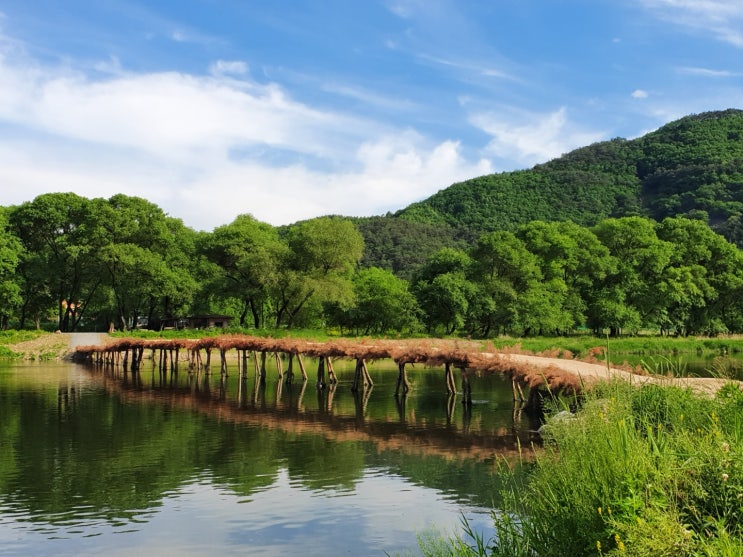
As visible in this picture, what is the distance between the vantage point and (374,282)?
76.7 meters

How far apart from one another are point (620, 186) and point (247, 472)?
11826 centimetres

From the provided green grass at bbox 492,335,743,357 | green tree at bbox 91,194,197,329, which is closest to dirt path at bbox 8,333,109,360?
green tree at bbox 91,194,197,329

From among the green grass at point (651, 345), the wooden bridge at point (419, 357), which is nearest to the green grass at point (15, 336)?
the wooden bridge at point (419, 357)

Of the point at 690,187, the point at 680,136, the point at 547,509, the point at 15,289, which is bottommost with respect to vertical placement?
the point at 547,509

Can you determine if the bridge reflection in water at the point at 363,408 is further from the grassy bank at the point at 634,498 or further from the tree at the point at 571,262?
the tree at the point at 571,262

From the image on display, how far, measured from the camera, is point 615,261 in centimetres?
6888

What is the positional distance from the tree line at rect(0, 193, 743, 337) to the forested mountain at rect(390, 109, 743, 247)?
31.5 meters

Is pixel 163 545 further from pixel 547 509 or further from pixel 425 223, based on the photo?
pixel 425 223

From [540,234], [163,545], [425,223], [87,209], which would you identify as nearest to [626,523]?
[163,545]

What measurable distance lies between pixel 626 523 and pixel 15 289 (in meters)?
65.4

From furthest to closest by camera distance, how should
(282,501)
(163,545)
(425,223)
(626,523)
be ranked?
(425,223) → (282,501) → (163,545) → (626,523)

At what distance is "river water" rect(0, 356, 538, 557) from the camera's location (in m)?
11.7

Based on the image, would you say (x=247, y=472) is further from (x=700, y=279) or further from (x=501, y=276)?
(x=700, y=279)

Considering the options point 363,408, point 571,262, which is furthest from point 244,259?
point 363,408
